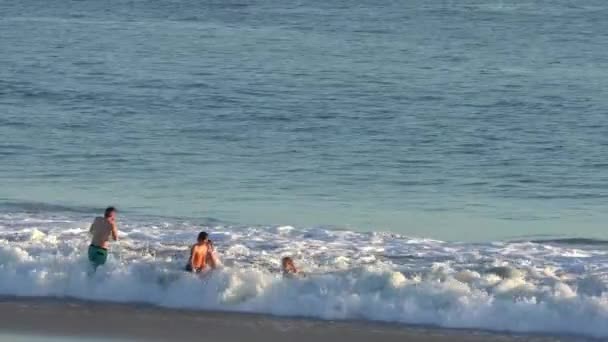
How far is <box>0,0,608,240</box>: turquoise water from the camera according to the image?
27.0m

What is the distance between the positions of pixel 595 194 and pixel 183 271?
11.3 meters

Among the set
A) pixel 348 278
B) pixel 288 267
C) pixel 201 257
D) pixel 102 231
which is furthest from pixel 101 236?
pixel 348 278

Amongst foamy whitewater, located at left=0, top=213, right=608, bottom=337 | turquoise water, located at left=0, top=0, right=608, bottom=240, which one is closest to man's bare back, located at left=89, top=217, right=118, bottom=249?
foamy whitewater, located at left=0, top=213, right=608, bottom=337

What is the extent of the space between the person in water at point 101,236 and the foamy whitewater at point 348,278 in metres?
0.19

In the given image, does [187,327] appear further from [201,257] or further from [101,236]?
[101,236]

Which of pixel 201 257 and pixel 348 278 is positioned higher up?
pixel 201 257

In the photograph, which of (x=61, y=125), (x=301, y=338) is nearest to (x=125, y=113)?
(x=61, y=125)

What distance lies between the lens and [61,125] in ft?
118

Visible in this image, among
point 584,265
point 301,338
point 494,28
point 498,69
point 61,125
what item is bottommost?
point 301,338

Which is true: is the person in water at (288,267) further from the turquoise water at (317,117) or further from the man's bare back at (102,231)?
the turquoise water at (317,117)

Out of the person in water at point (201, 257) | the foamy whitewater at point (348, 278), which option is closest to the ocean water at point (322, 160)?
the foamy whitewater at point (348, 278)

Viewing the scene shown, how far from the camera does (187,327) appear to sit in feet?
59.1

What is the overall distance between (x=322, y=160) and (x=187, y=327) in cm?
1425

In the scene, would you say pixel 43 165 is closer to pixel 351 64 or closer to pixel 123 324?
pixel 123 324
